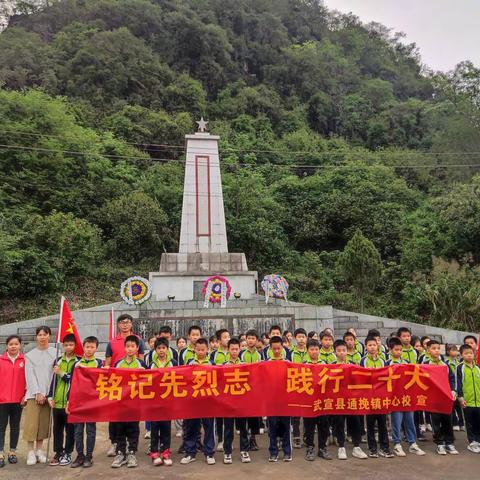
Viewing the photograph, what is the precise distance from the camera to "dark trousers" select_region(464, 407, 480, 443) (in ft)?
15.5

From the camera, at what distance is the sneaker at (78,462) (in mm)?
4254

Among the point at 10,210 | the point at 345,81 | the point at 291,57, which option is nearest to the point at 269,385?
the point at 10,210

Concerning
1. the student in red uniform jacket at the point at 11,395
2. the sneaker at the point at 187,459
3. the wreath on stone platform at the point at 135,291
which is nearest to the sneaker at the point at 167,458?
the sneaker at the point at 187,459

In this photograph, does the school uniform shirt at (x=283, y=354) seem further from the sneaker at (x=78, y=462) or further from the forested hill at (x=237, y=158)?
the forested hill at (x=237, y=158)

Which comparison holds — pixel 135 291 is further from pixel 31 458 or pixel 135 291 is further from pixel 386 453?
pixel 386 453

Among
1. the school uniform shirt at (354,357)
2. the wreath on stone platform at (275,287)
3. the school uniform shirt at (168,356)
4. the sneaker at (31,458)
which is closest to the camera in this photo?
the sneaker at (31,458)

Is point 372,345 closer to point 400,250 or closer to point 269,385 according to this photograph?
point 269,385

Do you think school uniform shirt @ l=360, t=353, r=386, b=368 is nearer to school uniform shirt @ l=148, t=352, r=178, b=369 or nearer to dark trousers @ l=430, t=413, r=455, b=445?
dark trousers @ l=430, t=413, r=455, b=445

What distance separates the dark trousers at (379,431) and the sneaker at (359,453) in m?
0.11

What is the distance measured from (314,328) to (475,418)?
232 inches

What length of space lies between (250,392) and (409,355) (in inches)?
83.4

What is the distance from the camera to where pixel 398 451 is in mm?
4535

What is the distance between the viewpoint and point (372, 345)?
4879mm

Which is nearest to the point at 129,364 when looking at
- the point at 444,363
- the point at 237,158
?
the point at 444,363
